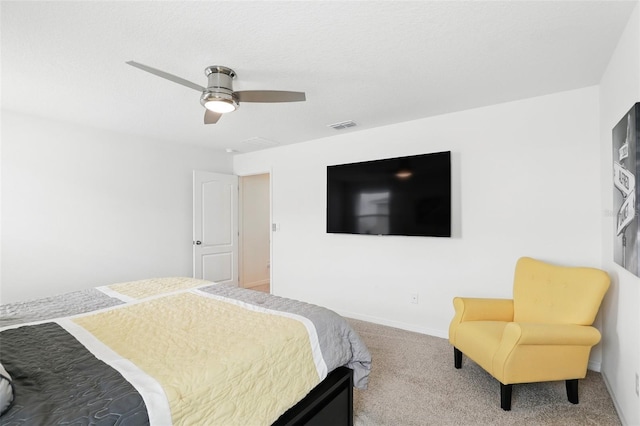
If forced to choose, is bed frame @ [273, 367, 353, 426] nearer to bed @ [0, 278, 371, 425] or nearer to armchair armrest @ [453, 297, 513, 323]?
bed @ [0, 278, 371, 425]

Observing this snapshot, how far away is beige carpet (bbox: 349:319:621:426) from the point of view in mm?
1964

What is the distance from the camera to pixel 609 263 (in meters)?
2.33

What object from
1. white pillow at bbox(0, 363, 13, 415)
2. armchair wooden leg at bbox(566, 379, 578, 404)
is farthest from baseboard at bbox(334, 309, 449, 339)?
white pillow at bbox(0, 363, 13, 415)

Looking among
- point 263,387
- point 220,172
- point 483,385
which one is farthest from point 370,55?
point 220,172

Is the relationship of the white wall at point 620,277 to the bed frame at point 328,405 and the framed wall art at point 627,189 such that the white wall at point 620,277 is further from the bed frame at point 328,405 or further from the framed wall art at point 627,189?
the bed frame at point 328,405

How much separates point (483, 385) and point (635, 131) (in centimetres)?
193

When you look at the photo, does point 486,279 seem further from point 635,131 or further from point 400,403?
point 635,131

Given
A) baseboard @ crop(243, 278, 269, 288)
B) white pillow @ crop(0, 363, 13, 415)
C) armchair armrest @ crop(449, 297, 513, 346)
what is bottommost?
baseboard @ crop(243, 278, 269, 288)

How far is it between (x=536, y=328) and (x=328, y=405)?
55.8 inches

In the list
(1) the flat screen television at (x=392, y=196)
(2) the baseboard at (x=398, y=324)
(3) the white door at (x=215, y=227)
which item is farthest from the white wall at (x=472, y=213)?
(3) the white door at (x=215, y=227)

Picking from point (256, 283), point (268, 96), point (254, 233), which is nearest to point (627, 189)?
point (268, 96)

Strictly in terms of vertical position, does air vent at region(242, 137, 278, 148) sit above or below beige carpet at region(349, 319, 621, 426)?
above

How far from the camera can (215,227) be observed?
16.0 ft

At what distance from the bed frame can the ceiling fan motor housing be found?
189 centimetres
